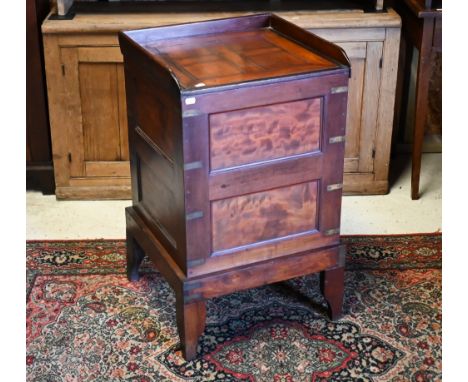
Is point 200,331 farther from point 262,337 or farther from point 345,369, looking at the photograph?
point 345,369

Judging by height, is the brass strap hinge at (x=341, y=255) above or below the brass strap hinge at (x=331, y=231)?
below

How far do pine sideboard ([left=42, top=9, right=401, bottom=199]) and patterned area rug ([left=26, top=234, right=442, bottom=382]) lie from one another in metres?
0.47

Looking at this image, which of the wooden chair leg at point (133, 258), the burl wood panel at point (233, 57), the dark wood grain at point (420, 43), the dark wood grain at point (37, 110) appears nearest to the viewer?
the burl wood panel at point (233, 57)

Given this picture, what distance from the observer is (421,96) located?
11.4 ft

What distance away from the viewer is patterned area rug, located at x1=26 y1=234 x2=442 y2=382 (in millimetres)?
2570

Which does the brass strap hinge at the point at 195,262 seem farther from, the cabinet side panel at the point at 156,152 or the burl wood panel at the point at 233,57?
the burl wood panel at the point at 233,57

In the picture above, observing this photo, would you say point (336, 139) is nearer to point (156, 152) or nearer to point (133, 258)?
point (156, 152)

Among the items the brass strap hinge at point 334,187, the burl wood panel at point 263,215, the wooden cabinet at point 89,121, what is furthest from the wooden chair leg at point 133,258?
the brass strap hinge at point 334,187

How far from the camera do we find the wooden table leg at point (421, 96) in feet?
10.9

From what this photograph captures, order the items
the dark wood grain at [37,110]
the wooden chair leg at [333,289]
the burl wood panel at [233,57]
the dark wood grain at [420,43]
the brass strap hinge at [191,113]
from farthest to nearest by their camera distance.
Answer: the dark wood grain at [37,110]
the dark wood grain at [420,43]
the wooden chair leg at [333,289]
the burl wood panel at [233,57]
the brass strap hinge at [191,113]

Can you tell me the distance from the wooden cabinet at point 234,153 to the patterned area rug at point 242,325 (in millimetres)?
154

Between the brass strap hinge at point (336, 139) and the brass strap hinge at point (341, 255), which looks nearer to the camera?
the brass strap hinge at point (336, 139)

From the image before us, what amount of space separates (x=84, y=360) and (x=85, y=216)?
101cm

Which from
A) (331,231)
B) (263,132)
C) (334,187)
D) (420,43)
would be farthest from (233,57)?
(420,43)
